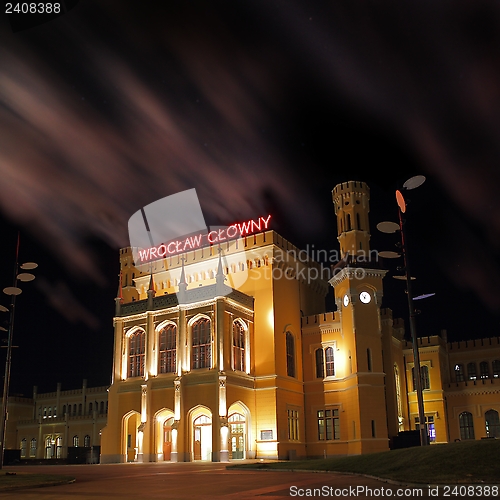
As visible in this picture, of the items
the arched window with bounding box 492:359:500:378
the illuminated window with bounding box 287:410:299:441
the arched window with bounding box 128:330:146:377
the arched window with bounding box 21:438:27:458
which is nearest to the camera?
the illuminated window with bounding box 287:410:299:441

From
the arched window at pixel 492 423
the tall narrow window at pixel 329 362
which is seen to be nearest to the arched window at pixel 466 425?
the arched window at pixel 492 423

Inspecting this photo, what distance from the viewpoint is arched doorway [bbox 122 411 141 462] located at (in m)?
45.6

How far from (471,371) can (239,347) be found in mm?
25939

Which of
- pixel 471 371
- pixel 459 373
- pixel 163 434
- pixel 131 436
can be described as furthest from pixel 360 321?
pixel 131 436

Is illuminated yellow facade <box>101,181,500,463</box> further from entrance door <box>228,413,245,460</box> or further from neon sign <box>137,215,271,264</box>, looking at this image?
neon sign <box>137,215,271,264</box>

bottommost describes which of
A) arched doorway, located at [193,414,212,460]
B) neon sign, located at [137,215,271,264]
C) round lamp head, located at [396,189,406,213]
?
arched doorway, located at [193,414,212,460]

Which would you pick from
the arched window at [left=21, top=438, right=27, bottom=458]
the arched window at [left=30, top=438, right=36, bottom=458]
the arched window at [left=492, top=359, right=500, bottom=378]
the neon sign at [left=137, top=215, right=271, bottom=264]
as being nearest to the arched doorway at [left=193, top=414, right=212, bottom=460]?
the neon sign at [left=137, top=215, right=271, bottom=264]

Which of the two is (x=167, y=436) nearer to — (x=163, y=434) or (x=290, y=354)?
(x=163, y=434)

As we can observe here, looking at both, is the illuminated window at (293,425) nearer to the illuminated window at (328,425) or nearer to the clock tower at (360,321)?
the illuminated window at (328,425)

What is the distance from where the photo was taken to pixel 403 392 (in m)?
52.9

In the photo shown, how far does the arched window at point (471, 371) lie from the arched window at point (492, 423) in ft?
21.3

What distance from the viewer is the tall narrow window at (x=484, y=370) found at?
56.8 metres

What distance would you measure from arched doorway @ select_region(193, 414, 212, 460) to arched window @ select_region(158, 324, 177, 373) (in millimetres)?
4411

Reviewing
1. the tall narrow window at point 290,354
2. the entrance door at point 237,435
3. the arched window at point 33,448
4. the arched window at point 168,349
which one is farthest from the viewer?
the arched window at point 33,448
